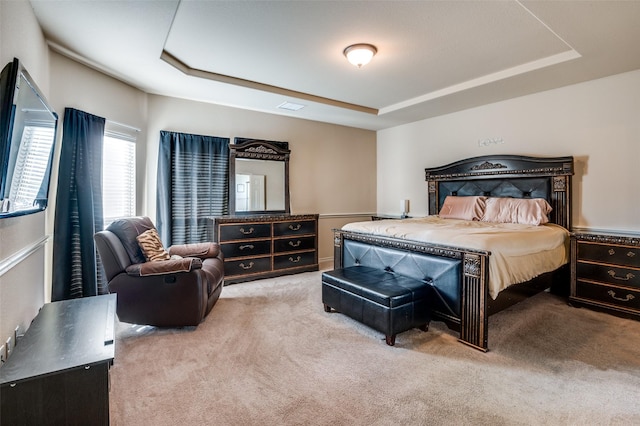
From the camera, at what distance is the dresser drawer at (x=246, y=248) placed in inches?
169

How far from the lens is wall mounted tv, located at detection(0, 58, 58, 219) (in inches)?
59.0

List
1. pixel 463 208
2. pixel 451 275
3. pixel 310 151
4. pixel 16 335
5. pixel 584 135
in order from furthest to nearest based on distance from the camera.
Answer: pixel 310 151 < pixel 463 208 < pixel 584 135 < pixel 451 275 < pixel 16 335

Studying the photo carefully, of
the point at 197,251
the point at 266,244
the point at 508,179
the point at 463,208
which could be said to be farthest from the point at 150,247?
the point at 508,179

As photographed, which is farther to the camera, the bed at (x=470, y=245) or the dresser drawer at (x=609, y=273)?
the dresser drawer at (x=609, y=273)

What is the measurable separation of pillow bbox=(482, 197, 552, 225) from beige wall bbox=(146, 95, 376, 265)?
259 cm

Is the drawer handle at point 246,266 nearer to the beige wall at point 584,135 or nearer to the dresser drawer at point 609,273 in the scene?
the beige wall at point 584,135

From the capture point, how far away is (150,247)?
3021 millimetres

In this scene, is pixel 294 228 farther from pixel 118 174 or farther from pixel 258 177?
pixel 118 174

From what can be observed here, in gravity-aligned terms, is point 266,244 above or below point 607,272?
above

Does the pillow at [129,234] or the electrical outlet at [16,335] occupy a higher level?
the pillow at [129,234]

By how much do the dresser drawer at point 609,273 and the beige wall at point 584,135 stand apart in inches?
26.8

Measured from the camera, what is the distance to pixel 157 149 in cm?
425

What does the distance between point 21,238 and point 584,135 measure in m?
5.64

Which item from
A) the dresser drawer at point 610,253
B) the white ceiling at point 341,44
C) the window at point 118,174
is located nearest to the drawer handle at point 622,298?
the dresser drawer at point 610,253
